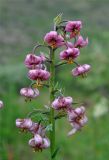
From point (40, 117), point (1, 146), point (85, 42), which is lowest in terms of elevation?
point (1, 146)

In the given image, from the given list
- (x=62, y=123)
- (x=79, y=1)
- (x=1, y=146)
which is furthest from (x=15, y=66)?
(x=1, y=146)

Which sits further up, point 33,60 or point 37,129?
point 33,60

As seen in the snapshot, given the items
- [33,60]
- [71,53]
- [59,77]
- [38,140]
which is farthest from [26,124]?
[59,77]

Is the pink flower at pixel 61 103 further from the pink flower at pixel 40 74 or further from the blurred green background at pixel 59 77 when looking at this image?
the blurred green background at pixel 59 77

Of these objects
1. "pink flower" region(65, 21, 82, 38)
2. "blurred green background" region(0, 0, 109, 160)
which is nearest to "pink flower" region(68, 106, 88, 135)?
"blurred green background" region(0, 0, 109, 160)

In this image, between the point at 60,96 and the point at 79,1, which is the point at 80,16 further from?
the point at 60,96

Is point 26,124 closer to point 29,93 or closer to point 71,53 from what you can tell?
point 29,93

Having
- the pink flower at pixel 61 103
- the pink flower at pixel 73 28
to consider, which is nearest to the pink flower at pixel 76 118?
the pink flower at pixel 61 103
